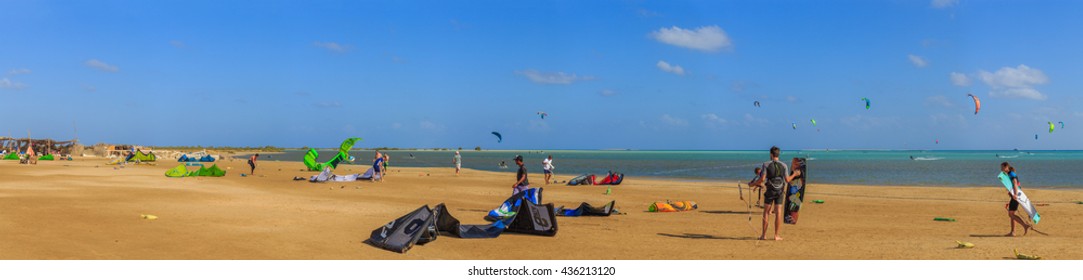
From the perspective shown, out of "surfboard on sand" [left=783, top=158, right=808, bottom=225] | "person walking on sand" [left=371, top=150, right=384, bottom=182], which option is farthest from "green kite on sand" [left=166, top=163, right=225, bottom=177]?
"surfboard on sand" [left=783, top=158, right=808, bottom=225]

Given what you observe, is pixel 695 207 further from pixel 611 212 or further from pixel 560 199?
pixel 560 199

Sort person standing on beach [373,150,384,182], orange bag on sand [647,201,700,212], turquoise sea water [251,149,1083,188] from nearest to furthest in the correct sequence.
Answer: orange bag on sand [647,201,700,212], person standing on beach [373,150,384,182], turquoise sea water [251,149,1083,188]

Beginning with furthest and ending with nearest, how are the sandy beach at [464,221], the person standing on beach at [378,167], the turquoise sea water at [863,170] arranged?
the turquoise sea water at [863,170] < the person standing on beach at [378,167] < the sandy beach at [464,221]

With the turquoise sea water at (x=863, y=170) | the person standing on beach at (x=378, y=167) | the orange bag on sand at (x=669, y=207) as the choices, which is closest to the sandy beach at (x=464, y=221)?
the orange bag on sand at (x=669, y=207)

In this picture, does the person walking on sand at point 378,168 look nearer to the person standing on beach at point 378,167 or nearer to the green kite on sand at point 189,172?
the person standing on beach at point 378,167

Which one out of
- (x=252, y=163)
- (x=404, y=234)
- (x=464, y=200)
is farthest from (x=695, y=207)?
(x=252, y=163)

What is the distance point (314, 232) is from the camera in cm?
1230

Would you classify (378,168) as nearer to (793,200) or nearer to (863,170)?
(793,200)

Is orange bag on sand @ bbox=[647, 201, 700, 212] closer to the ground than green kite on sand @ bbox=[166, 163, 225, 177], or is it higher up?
higher up

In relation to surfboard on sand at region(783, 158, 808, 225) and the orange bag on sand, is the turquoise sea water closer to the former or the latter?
the orange bag on sand

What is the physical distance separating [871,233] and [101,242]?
12558 mm

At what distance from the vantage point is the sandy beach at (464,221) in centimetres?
1034

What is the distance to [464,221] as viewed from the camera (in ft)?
50.1

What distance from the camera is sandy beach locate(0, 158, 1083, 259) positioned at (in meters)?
10.3
